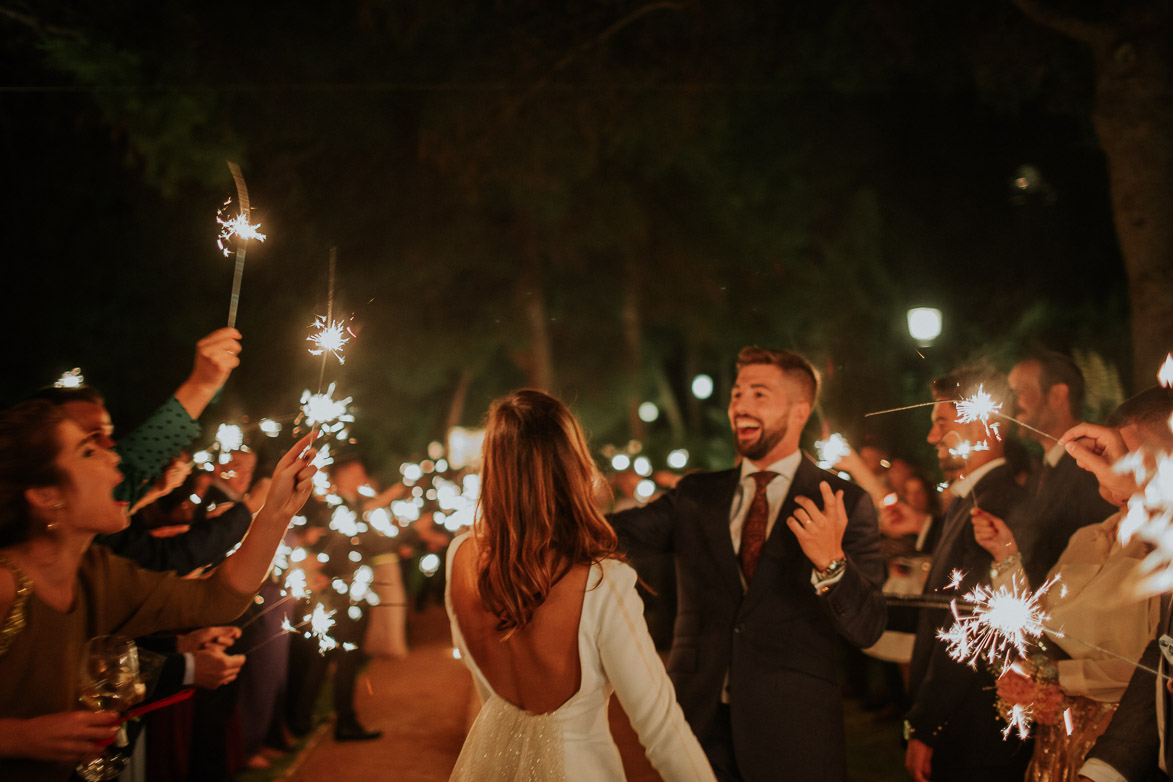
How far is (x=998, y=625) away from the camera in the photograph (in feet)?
9.32

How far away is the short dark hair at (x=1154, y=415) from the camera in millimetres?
2535

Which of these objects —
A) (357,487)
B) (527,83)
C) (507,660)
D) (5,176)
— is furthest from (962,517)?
(5,176)

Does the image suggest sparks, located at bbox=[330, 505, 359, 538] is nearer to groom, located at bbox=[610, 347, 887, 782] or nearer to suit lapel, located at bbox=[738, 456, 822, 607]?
groom, located at bbox=[610, 347, 887, 782]

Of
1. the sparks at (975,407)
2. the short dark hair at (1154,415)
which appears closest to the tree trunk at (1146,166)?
the sparks at (975,407)

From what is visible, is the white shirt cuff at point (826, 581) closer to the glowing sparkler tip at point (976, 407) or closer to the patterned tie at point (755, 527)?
the patterned tie at point (755, 527)

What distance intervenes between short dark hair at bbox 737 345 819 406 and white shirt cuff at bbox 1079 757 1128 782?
1.66 meters

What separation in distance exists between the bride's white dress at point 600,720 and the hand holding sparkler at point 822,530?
877 millimetres

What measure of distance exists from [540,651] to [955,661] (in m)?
1.96

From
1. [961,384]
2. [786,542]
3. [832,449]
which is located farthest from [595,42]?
[786,542]

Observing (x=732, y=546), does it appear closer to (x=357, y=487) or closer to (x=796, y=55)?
(x=357, y=487)

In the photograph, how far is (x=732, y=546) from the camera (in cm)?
323

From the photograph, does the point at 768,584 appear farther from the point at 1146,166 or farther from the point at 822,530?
the point at 1146,166

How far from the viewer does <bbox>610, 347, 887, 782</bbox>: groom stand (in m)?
2.90

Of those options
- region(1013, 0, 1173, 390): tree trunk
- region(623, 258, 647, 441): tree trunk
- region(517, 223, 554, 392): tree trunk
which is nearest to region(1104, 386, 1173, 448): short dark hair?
region(1013, 0, 1173, 390): tree trunk
